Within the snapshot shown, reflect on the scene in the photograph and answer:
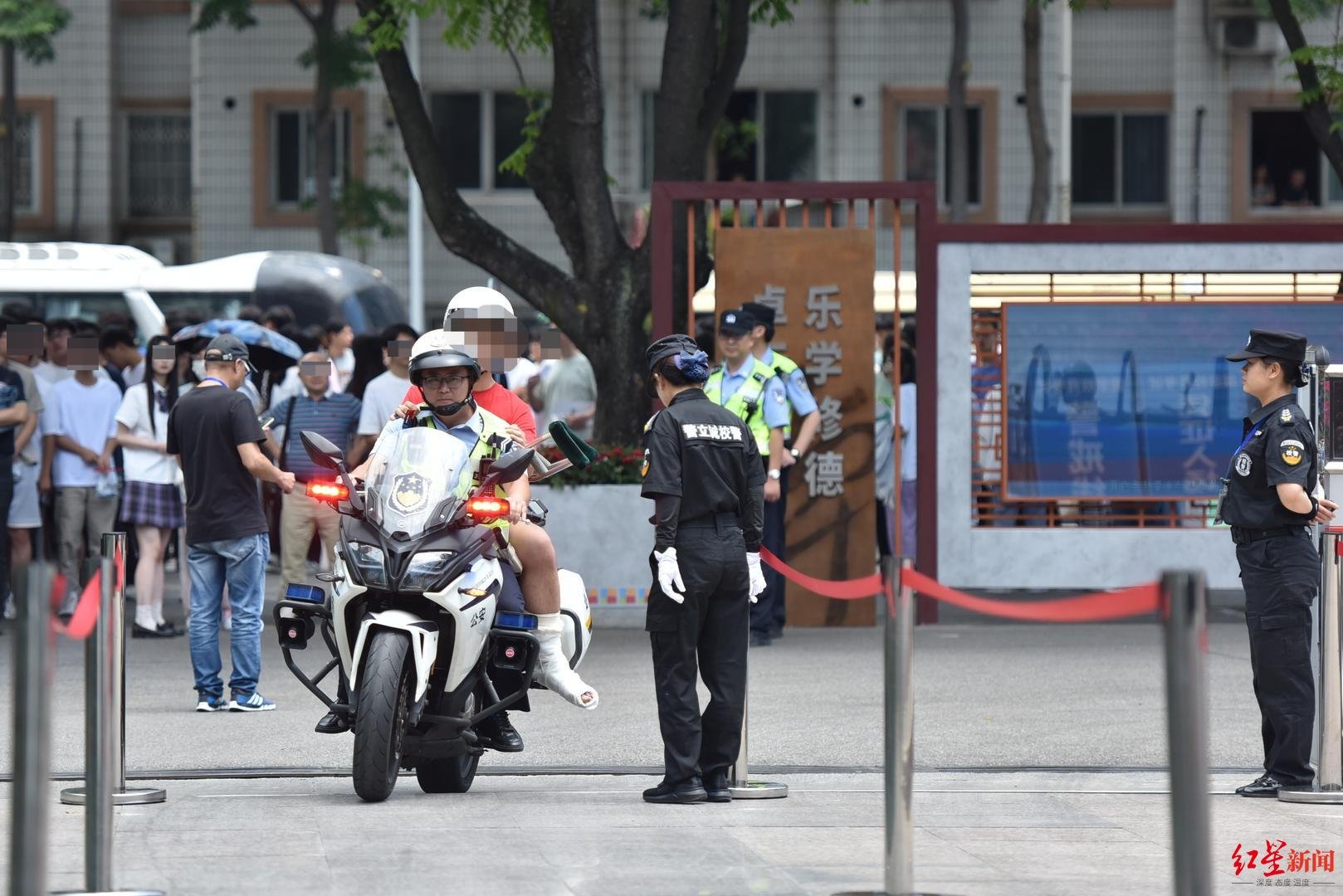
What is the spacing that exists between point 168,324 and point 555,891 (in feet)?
43.3

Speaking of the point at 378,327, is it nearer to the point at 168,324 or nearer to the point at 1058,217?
the point at 168,324

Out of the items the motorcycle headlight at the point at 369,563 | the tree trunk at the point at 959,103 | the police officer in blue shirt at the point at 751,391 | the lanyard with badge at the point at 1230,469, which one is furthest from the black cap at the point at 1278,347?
the tree trunk at the point at 959,103

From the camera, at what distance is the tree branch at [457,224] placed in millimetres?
14502

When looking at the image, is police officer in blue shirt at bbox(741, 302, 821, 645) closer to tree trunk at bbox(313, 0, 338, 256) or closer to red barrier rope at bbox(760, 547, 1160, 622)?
red barrier rope at bbox(760, 547, 1160, 622)

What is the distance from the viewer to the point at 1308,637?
816 cm

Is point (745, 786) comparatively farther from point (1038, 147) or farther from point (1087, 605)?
point (1038, 147)

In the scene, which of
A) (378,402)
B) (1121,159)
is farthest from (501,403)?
(1121,159)

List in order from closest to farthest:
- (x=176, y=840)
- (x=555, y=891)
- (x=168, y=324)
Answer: (x=555, y=891)
(x=176, y=840)
(x=168, y=324)

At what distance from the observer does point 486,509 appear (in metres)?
7.61

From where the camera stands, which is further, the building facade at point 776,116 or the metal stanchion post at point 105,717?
the building facade at point 776,116

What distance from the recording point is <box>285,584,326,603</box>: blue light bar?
7.87m

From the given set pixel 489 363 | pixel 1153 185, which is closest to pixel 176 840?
pixel 489 363

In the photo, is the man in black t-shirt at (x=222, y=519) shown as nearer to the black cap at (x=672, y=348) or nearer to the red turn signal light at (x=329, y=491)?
the red turn signal light at (x=329, y=491)

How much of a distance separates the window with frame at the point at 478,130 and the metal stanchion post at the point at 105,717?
23938mm
